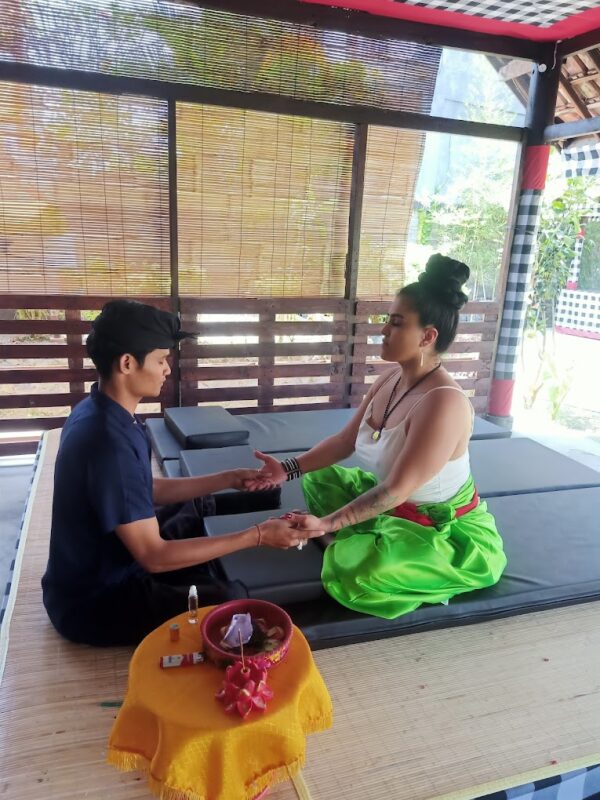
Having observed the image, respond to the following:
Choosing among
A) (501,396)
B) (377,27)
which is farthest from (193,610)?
(501,396)

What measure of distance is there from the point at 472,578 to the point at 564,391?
156 inches

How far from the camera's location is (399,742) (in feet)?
4.57

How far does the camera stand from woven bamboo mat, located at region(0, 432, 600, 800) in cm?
127

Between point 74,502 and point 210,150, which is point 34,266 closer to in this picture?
point 210,150

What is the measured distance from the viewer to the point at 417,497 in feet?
6.19

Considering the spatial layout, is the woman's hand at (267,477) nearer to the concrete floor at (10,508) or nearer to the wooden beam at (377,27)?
the concrete floor at (10,508)

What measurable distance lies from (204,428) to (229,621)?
1.94 m

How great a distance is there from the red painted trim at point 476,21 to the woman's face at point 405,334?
117 inches

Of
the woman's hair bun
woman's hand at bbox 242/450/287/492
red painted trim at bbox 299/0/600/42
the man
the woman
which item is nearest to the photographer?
the man

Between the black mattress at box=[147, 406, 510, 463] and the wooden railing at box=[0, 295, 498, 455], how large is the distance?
61 centimetres

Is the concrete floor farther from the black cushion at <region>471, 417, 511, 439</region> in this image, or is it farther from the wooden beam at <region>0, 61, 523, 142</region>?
the black cushion at <region>471, 417, 511, 439</region>

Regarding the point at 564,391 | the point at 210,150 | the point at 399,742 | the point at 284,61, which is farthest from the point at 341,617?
the point at 564,391

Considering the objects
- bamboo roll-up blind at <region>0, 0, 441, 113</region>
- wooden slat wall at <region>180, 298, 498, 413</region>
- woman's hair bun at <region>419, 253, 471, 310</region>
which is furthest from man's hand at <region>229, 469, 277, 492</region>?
bamboo roll-up blind at <region>0, 0, 441, 113</region>

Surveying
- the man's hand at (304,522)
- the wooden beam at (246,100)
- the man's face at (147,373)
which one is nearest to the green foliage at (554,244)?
the wooden beam at (246,100)
